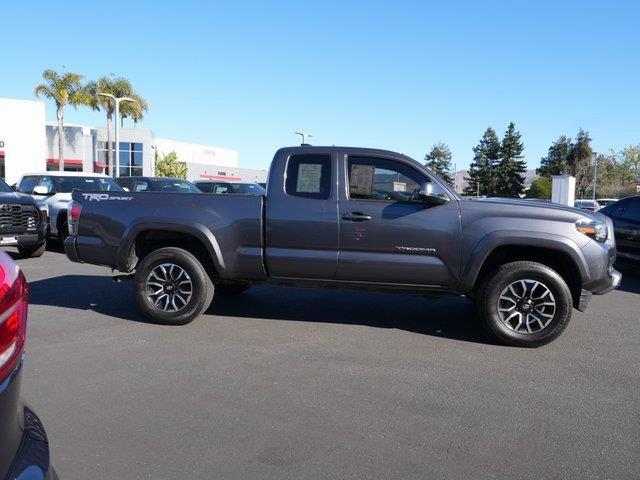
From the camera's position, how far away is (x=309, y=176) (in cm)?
630

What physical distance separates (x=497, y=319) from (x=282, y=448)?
10.2 ft

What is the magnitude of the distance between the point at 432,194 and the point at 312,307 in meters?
2.51

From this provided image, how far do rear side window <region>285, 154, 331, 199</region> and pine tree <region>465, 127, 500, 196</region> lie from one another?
63.8 meters

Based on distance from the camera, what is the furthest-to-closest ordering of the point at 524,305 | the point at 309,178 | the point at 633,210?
the point at 633,210, the point at 309,178, the point at 524,305

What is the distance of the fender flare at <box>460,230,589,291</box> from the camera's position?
224 inches

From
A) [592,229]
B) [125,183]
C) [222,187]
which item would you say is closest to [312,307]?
[592,229]

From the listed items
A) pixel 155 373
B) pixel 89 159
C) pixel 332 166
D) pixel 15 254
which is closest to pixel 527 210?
pixel 332 166

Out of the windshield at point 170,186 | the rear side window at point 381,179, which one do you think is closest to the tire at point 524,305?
the rear side window at point 381,179

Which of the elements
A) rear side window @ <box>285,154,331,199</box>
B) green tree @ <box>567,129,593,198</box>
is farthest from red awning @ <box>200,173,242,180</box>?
rear side window @ <box>285,154,331,199</box>

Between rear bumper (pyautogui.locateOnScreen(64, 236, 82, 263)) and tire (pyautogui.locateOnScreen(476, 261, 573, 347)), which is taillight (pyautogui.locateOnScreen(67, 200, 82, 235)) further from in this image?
tire (pyautogui.locateOnScreen(476, 261, 573, 347))

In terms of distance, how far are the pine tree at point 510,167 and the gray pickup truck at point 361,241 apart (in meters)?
63.5

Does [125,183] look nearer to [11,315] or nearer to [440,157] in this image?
[11,315]

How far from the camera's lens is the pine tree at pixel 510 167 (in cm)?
6662

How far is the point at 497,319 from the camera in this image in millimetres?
5809
